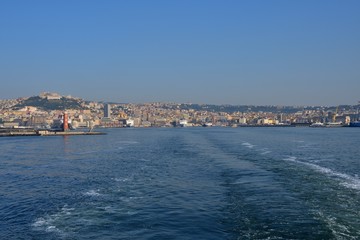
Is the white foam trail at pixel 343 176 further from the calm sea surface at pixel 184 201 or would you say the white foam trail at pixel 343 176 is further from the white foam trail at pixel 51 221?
the white foam trail at pixel 51 221

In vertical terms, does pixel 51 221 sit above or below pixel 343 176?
below

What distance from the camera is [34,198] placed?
1869 cm

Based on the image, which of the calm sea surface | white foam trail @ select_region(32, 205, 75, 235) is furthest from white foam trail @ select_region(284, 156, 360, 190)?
white foam trail @ select_region(32, 205, 75, 235)

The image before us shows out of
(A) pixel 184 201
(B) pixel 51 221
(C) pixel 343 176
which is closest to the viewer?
(B) pixel 51 221

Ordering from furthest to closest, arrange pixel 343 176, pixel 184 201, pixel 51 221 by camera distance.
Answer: pixel 343 176 → pixel 184 201 → pixel 51 221

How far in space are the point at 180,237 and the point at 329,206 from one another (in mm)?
6461

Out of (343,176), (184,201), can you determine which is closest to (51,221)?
(184,201)

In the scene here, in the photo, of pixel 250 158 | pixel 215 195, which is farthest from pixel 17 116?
pixel 215 195

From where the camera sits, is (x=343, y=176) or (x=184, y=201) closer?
(x=184, y=201)

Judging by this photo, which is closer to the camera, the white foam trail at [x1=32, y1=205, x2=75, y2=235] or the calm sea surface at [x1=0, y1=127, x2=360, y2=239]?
the calm sea surface at [x1=0, y1=127, x2=360, y2=239]

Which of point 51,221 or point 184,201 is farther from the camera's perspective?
point 184,201

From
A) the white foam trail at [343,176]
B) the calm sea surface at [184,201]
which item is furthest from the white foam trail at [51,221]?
the white foam trail at [343,176]

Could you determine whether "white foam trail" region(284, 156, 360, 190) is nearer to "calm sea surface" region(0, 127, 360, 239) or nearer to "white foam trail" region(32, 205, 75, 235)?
"calm sea surface" region(0, 127, 360, 239)

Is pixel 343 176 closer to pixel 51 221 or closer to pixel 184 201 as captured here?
pixel 184 201
